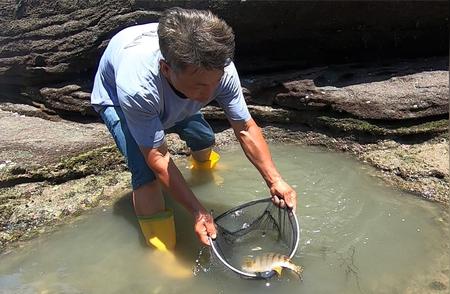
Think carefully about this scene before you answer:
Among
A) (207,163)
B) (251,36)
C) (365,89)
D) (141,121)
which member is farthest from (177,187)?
(251,36)

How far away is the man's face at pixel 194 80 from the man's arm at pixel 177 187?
393 millimetres

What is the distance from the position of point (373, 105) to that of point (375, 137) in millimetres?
258

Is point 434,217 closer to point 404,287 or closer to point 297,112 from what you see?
point 404,287

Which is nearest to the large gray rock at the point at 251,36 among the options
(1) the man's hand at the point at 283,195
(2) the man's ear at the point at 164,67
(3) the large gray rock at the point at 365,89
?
(3) the large gray rock at the point at 365,89

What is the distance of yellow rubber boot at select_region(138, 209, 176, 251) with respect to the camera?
12.3 ft

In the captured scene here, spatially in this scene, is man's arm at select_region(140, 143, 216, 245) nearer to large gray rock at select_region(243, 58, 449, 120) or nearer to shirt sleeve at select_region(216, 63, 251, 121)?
shirt sleeve at select_region(216, 63, 251, 121)

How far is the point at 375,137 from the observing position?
16.0ft

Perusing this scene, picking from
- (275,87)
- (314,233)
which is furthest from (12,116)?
(314,233)

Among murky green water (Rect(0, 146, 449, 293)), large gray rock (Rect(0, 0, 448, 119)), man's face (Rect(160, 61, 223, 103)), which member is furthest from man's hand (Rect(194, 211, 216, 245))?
large gray rock (Rect(0, 0, 448, 119))

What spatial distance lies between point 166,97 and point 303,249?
1276mm

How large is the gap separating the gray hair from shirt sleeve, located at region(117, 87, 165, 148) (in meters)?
0.43

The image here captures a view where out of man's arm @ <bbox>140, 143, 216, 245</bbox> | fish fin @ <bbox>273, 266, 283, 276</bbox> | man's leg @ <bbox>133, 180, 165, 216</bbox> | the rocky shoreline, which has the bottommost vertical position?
the rocky shoreline

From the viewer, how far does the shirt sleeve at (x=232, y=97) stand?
347cm

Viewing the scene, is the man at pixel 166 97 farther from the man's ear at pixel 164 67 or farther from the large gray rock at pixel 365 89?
the large gray rock at pixel 365 89
